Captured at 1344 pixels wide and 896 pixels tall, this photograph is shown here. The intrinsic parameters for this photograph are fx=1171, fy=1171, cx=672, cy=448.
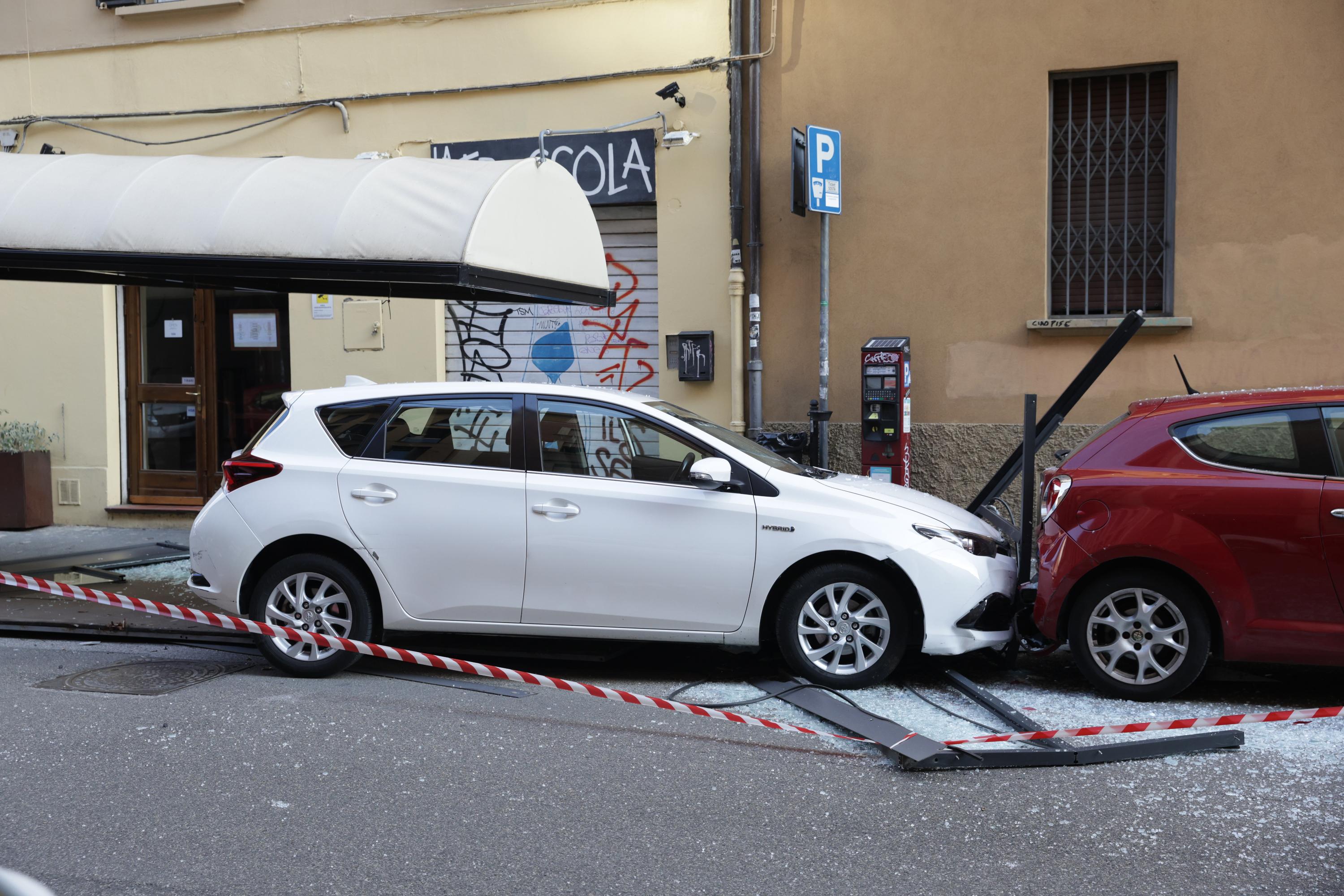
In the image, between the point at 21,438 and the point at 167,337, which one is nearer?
the point at 21,438

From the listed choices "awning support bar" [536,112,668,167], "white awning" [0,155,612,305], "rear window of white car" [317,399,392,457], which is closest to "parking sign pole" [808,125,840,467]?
"awning support bar" [536,112,668,167]

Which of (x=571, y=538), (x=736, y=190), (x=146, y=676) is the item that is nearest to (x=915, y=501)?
(x=571, y=538)

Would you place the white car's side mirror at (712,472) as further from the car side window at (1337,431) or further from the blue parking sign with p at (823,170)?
the blue parking sign with p at (823,170)

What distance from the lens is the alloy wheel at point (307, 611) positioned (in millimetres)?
6105

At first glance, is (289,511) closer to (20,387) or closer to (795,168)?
(795,168)

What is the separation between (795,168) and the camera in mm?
10016

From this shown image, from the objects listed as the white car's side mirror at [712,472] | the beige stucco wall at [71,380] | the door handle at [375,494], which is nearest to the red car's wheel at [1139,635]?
the white car's side mirror at [712,472]

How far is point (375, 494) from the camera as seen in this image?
606 cm

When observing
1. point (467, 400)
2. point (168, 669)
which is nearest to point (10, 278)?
point (168, 669)

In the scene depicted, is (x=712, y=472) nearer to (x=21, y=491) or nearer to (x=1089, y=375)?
(x=1089, y=375)

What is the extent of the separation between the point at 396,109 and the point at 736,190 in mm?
3524

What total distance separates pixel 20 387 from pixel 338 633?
8027 millimetres

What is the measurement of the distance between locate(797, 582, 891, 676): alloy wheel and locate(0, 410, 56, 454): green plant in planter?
30.6 ft

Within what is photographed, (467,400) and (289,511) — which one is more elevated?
(467,400)
